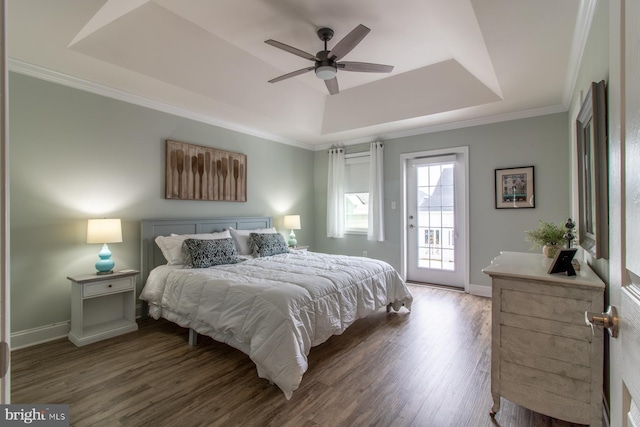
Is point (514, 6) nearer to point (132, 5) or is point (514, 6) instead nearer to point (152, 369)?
point (132, 5)

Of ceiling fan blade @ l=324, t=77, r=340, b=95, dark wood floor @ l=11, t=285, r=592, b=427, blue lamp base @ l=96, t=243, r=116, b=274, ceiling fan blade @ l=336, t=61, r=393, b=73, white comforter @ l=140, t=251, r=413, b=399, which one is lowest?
dark wood floor @ l=11, t=285, r=592, b=427

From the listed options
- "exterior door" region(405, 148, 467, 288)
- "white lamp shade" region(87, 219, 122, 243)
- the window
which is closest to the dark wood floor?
"white lamp shade" region(87, 219, 122, 243)

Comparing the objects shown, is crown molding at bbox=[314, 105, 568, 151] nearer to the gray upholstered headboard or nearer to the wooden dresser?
the gray upholstered headboard

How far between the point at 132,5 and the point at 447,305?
14.5 ft

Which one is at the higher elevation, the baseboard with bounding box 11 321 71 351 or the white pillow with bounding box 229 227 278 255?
the white pillow with bounding box 229 227 278 255

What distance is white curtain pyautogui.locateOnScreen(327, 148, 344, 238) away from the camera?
18.6 feet

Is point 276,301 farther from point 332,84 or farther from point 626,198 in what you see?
point 332,84

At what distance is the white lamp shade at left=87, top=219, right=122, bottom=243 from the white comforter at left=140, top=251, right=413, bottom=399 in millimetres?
570

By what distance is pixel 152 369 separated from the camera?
7.81ft

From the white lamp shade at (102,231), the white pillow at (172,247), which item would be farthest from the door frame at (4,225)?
the white pillow at (172,247)

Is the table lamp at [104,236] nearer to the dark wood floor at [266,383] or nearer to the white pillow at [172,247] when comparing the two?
the white pillow at [172,247]

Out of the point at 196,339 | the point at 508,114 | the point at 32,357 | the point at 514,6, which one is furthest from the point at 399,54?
the point at 32,357

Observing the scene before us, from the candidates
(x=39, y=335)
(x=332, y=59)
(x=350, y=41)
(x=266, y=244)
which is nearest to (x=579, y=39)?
(x=350, y=41)

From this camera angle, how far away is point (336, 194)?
5676 mm
